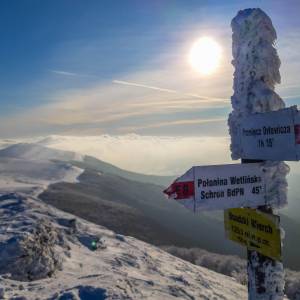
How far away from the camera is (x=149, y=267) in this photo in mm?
43312

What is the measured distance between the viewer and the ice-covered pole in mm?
7125

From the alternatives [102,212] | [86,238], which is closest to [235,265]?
[86,238]

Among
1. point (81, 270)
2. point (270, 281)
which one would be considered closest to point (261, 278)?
point (270, 281)

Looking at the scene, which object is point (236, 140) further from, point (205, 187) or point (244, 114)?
point (205, 187)

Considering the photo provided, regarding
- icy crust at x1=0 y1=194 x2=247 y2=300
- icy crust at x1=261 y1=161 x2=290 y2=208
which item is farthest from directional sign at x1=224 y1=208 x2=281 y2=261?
icy crust at x1=0 y1=194 x2=247 y2=300

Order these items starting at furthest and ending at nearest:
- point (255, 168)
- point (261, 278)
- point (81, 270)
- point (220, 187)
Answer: point (81, 270) → point (255, 168) → point (261, 278) → point (220, 187)

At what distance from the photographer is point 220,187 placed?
6984 millimetres

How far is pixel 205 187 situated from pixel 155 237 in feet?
535

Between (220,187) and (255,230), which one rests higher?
(220,187)

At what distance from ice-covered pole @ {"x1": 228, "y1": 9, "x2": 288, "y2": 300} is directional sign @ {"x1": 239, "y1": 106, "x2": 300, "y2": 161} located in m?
0.23

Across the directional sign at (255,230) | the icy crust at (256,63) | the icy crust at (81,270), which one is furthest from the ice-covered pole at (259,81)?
the icy crust at (81,270)

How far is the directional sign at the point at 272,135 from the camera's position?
6660 mm

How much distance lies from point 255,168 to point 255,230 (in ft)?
3.52

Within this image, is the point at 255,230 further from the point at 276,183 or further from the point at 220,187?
the point at 220,187
